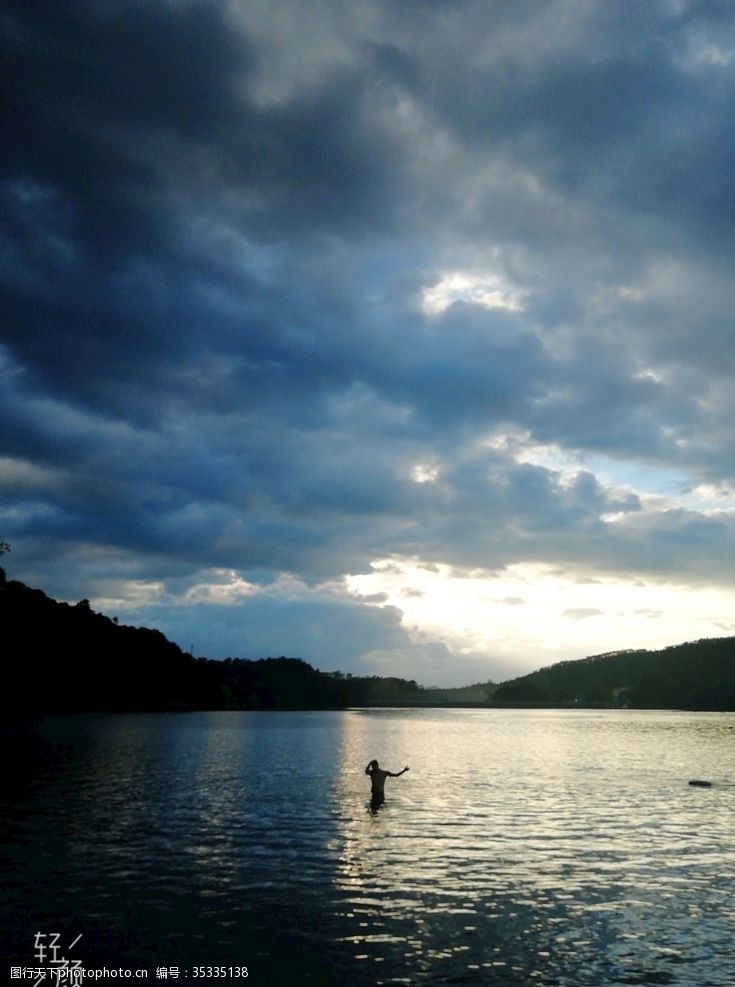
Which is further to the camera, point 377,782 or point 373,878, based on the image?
point 377,782

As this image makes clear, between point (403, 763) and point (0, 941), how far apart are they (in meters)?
89.8

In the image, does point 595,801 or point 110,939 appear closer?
point 110,939

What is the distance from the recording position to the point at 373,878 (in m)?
36.6

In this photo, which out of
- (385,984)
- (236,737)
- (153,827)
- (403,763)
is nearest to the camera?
(385,984)

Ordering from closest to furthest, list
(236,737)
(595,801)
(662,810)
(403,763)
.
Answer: (662,810) → (595,801) → (403,763) → (236,737)

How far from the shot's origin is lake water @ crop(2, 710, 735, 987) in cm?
2498

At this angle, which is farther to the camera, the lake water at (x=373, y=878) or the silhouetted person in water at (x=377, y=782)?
the silhouetted person in water at (x=377, y=782)

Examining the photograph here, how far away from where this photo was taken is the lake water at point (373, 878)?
24984 millimetres

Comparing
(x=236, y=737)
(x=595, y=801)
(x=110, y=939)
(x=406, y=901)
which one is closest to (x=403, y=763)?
(x=595, y=801)

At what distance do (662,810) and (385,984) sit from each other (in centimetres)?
4728

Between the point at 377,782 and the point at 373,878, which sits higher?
the point at 377,782

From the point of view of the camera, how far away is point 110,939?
2645cm

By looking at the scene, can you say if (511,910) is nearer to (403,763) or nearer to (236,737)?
(403,763)

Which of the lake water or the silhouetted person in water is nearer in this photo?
the lake water
